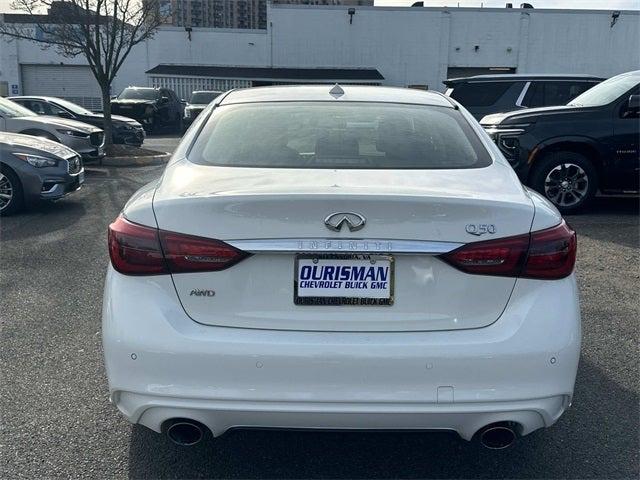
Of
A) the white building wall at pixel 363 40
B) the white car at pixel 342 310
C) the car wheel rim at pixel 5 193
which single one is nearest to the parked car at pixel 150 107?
the white building wall at pixel 363 40

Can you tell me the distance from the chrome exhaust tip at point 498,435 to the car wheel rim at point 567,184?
6.13m

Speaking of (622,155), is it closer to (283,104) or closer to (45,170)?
(283,104)

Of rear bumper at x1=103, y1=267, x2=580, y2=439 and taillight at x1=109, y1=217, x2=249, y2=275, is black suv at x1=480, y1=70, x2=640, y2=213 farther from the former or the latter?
taillight at x1=109, y1=217, x2=249, y2=275

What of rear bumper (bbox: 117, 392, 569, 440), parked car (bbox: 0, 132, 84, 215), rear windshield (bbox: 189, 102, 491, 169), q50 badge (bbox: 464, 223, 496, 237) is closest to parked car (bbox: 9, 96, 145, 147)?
parked car (bbox: 0, 132, 84, 215)

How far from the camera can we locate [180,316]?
2.34 m

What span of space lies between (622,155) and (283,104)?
5.97m

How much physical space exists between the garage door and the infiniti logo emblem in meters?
36.3

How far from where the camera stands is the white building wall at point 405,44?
33.3 m

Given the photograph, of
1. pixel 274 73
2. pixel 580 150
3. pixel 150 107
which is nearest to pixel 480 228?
pixel 580 150

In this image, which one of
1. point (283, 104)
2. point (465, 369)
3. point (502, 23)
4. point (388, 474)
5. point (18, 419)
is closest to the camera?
point (465, 369)

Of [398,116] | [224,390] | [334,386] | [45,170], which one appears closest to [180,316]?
[224,390]

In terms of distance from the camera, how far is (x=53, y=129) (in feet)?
39.8

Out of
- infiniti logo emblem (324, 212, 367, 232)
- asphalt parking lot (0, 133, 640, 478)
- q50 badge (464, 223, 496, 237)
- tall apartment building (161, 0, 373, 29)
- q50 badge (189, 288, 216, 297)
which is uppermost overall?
tall apartment building (161, 0, 373, 29)

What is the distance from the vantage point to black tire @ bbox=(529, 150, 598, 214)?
26.0ft
